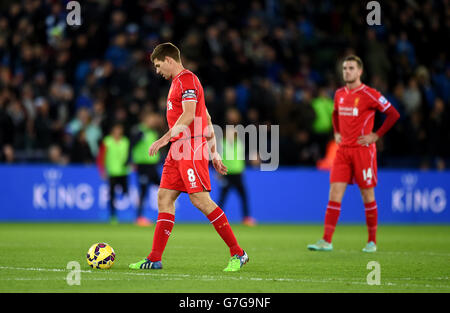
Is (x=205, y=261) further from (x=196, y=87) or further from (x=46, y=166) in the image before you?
(x=46, y=166)

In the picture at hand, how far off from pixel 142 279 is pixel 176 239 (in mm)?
5856

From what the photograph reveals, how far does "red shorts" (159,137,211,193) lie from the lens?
8.40 metres

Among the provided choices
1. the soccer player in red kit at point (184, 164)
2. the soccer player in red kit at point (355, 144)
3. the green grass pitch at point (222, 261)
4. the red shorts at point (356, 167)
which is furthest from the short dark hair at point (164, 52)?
the red shorts at point (356, 167)

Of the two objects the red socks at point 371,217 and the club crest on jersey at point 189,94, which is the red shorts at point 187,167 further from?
the red socks at point 371,217

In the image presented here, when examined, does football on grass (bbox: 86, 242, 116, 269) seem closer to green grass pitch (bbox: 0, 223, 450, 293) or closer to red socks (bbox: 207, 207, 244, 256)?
green grass pitch (bbox: 0, 223, 450, 293)

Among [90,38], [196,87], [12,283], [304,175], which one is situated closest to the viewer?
[12,283]

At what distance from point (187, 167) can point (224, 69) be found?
43.7 feet

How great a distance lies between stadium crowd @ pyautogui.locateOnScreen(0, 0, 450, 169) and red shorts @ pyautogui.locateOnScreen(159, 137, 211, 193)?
10891 mm

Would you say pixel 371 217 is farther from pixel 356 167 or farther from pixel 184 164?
pixel 184 164

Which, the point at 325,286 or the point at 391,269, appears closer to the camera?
the point at 325,286

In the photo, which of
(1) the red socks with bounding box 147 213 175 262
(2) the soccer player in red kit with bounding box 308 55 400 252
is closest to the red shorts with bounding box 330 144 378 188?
(2) the soccer player in red kit with bounding box 308 55 400 252

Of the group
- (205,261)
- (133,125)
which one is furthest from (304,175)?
(205,261)

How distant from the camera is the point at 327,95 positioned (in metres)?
21.4

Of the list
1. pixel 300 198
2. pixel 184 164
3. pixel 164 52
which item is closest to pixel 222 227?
pixel 184 164
